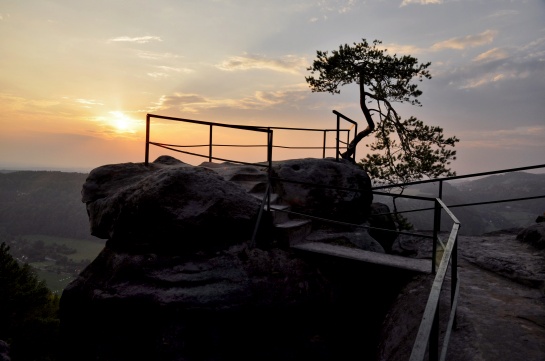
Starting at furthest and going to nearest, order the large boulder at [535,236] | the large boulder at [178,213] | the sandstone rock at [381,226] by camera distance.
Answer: the sandstone rock at [381,226]
the large boulder at [535,236]
the large boulder at [178,213]

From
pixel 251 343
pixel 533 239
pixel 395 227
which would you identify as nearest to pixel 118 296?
pixel 251 343

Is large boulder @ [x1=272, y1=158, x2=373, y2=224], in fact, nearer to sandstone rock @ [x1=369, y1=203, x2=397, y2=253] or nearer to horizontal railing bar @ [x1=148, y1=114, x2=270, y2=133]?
sandstone rock @ [x1=369, y1=203, x2=397, y2=253]

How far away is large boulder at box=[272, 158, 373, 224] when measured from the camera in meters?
8.07

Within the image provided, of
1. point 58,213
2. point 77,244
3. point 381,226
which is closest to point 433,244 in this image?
point 381,226

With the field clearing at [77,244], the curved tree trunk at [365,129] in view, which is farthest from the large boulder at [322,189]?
the field clearing at [77,244]

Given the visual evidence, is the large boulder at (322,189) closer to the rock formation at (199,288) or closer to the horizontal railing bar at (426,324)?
the rock formation at (199,288)

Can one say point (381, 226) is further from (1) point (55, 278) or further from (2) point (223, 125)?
(1) point (55, 278)

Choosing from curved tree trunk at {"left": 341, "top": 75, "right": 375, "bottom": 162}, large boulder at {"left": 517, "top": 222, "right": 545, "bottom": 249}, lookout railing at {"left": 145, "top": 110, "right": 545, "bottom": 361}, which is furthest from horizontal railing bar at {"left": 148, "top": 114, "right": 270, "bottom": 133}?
curved tree trunk at {"left": 341, "top": 75, "right": 375, "bottom": 162}

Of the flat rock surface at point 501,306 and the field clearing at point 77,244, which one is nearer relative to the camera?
the flat rock surface at point 501,306

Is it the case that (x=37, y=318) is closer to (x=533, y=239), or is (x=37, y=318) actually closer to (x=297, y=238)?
(x=297, y=238)

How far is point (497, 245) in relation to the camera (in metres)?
7.55

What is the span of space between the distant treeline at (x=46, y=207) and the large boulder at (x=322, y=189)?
504ft

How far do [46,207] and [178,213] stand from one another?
18212 cm

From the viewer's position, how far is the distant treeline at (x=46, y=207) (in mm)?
145125
